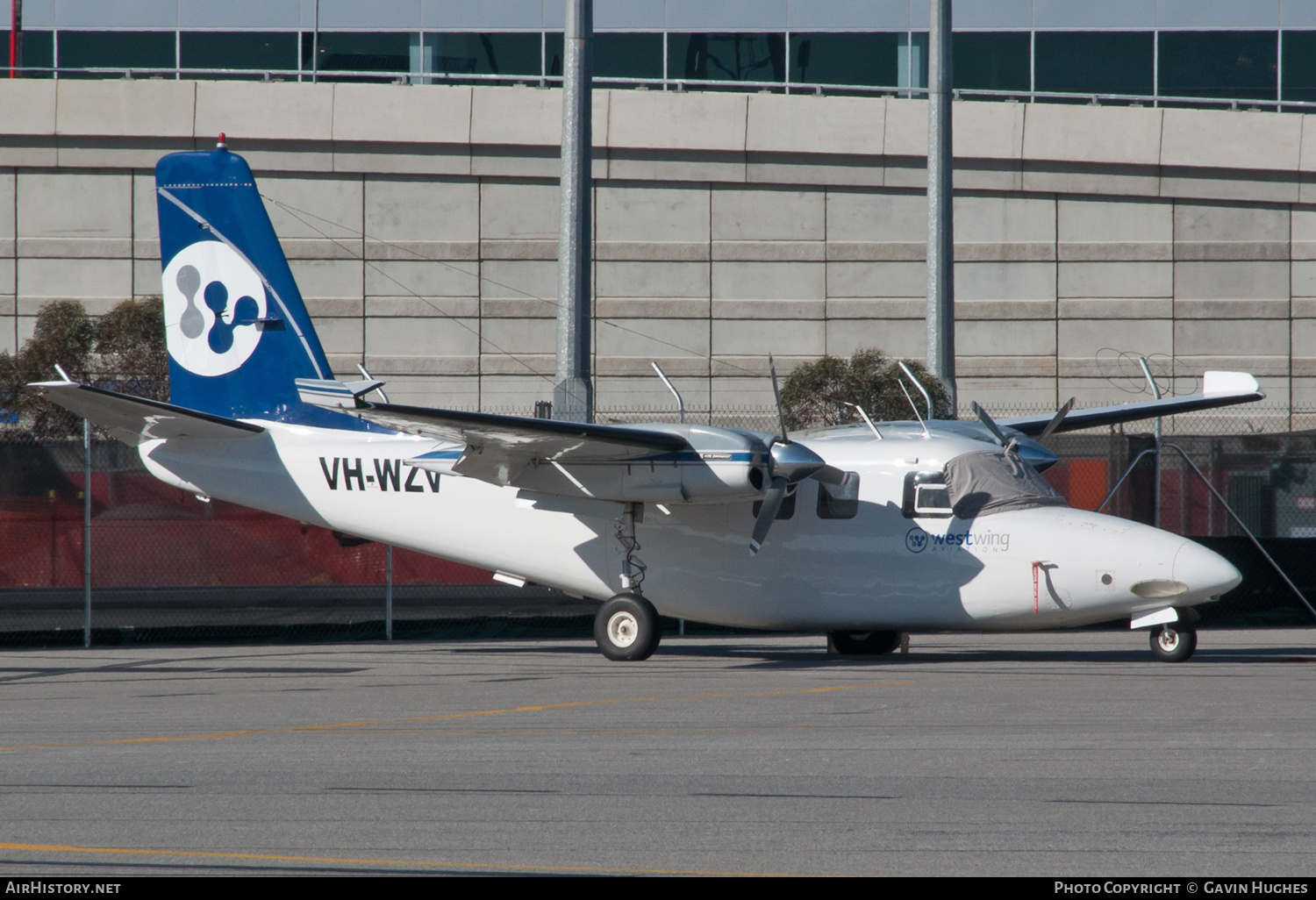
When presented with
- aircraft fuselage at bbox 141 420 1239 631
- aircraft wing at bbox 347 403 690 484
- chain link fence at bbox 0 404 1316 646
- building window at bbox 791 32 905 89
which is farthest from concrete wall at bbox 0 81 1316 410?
aircraft wing at bbox 347 403 690 484

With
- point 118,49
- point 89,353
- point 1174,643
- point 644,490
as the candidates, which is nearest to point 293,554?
point 644,490

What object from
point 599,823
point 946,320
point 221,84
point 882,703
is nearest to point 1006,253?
point 946,320

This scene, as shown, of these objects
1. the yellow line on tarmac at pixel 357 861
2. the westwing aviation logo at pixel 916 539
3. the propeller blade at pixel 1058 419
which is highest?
the propeller blade at pixel 1058 419

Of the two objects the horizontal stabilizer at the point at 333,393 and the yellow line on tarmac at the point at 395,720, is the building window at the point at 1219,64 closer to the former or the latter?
the yellow line on tarmac at the point at 395,720

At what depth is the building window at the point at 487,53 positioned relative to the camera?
3556 cm

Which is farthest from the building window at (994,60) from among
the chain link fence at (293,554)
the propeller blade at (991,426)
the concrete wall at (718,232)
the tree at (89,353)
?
the propeller blade at (991,426)

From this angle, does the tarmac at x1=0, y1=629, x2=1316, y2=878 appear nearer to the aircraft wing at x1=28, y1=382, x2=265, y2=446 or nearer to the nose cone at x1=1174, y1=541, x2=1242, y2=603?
the nose cone at x1=1174, y1=541, x2=1242, y2=603

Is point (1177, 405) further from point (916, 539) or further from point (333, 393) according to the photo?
point (333, 393)

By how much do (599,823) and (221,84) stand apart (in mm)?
30796

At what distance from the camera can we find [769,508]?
45.3 ft

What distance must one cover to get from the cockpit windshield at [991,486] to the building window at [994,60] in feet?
78.9

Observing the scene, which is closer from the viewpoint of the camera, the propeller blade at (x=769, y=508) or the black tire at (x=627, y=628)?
the propeller blade at (x=769, y=508)

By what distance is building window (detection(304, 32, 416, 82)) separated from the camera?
35625mm

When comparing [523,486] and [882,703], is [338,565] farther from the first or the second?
[882,703]
